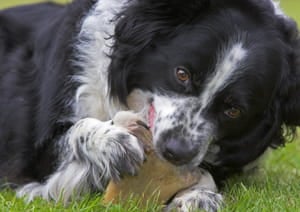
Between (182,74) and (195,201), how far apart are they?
2.31 feet

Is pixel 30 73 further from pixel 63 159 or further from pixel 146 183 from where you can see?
pixel 146 183

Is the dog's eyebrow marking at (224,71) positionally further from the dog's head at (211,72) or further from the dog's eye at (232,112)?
the dog's eye at (232,112)

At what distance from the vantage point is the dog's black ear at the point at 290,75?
15.1ft

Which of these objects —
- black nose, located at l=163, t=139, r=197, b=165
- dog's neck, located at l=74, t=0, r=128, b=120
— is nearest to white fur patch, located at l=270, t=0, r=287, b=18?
dog's neck, located at l=74, t=0, r=128, b=120

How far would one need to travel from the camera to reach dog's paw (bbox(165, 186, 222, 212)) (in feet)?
14.0

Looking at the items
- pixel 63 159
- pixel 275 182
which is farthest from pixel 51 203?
pixel 275 182

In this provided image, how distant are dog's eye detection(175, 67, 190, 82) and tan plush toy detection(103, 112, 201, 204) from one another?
1.16 ft

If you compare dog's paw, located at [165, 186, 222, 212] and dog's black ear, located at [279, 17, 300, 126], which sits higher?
dog's black ear, located at [279, 17, 300, 126]

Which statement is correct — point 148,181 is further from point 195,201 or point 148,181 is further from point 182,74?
point 182,74

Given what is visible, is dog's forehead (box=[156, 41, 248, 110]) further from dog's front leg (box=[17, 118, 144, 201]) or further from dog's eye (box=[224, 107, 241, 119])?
dog's front leg (box=[17, 118, 144, 201])

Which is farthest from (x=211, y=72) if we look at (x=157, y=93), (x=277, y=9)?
(x=277, y=9)

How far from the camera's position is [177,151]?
4117 mm

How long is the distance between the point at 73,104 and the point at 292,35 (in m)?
1.38

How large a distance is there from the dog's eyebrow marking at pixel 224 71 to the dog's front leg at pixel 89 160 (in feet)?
1.54
